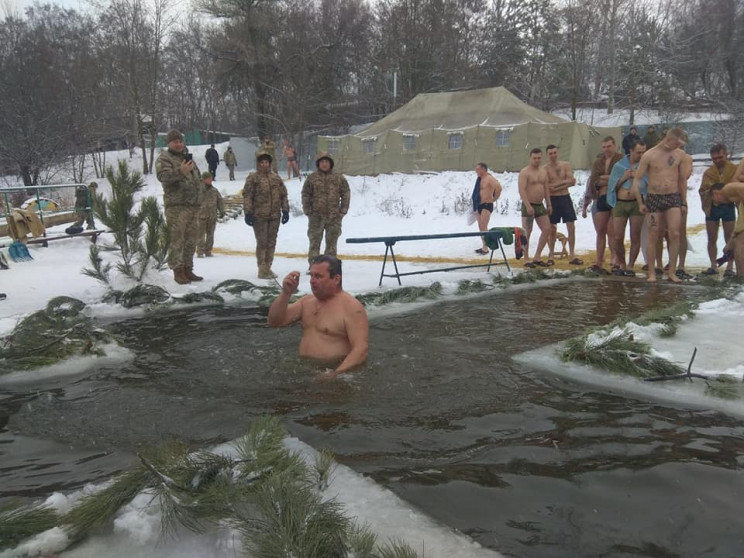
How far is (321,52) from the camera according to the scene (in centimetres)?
3391

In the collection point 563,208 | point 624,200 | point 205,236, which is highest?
point 624,200

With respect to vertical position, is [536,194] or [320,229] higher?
[536,194]

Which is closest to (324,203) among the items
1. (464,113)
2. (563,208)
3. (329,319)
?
(563,208)

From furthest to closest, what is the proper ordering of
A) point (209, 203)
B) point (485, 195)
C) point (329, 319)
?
point (209, 203) → point (485, 195) → point (329, 319)

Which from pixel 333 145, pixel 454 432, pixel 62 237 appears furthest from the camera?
pixel 333 145

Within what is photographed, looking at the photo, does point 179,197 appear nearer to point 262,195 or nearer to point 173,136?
point 173,136

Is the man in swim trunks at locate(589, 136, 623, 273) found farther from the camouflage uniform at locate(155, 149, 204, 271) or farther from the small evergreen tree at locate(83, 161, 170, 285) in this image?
the small evergreen tree at locate(83, 161, 170, 285)

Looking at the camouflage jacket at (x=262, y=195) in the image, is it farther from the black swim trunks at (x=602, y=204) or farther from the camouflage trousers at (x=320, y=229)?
the black swim trunks at (x=602, y=204)

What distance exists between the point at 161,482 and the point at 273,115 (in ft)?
107

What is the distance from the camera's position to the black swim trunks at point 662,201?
22.1 ft

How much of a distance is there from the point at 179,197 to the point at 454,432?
519 cm

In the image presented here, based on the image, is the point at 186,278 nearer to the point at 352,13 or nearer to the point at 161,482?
the point at 161,482

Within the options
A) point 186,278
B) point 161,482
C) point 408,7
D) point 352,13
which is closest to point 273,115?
point 352,13

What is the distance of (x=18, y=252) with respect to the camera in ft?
29.0
